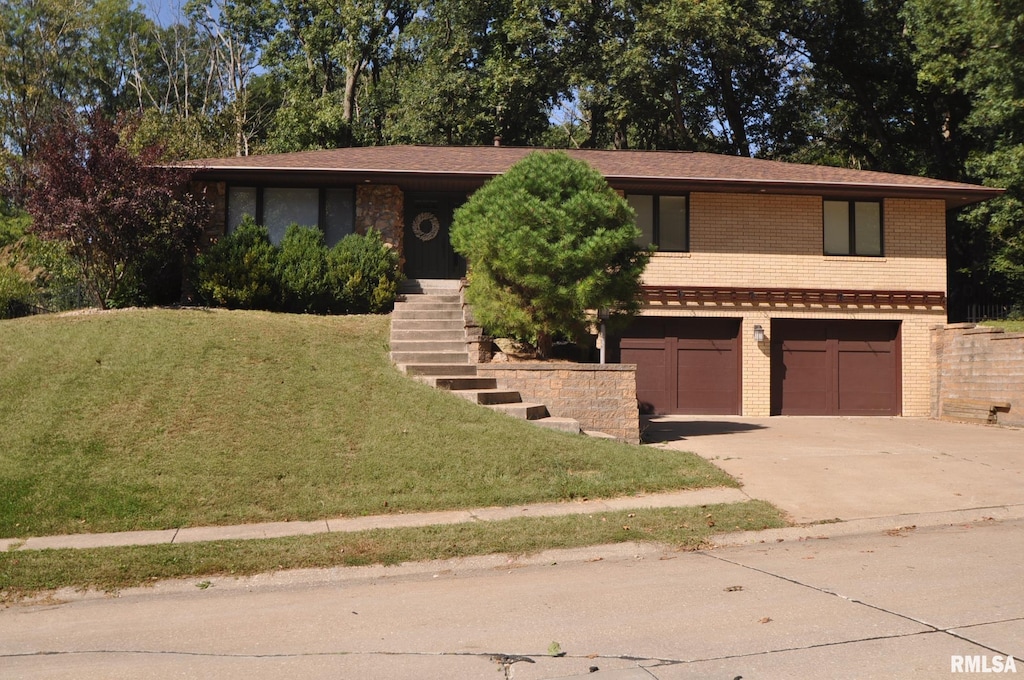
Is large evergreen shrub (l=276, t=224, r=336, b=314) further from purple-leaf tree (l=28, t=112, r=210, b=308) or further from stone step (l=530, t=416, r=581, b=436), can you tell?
stone step (l=530, t=416, r=581, b=436)

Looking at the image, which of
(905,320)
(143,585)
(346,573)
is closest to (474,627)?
(346,573)

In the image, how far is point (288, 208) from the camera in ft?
63.5

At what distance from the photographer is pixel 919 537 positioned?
848 centimetres

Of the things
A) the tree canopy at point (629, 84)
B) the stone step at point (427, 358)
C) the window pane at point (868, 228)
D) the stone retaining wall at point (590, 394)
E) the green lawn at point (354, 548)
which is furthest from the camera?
the tree canopy at point (629, 84)

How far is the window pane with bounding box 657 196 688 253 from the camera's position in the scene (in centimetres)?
2014

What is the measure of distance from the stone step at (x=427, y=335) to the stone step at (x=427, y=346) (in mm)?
161

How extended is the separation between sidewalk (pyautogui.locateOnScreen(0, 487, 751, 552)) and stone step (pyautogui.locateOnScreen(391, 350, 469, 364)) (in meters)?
5.21

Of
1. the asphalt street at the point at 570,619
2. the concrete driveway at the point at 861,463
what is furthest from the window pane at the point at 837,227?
the asphalt street at the point at 570,619

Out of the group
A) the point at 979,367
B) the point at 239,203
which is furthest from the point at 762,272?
the point at 239,203

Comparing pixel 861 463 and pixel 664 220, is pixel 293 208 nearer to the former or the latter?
pixel 664 220

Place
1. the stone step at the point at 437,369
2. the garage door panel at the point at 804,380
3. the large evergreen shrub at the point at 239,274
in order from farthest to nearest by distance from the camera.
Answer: the garage door panel at the point at 804,380 → the large evergreen shrub at the point at 239,274 → the stone step at the point at 437,369

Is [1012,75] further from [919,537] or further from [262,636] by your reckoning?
[262,636]

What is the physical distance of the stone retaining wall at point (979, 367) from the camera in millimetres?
17359

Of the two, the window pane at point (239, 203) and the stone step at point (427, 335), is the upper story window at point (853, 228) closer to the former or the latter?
the stone step at point (427, 335)
